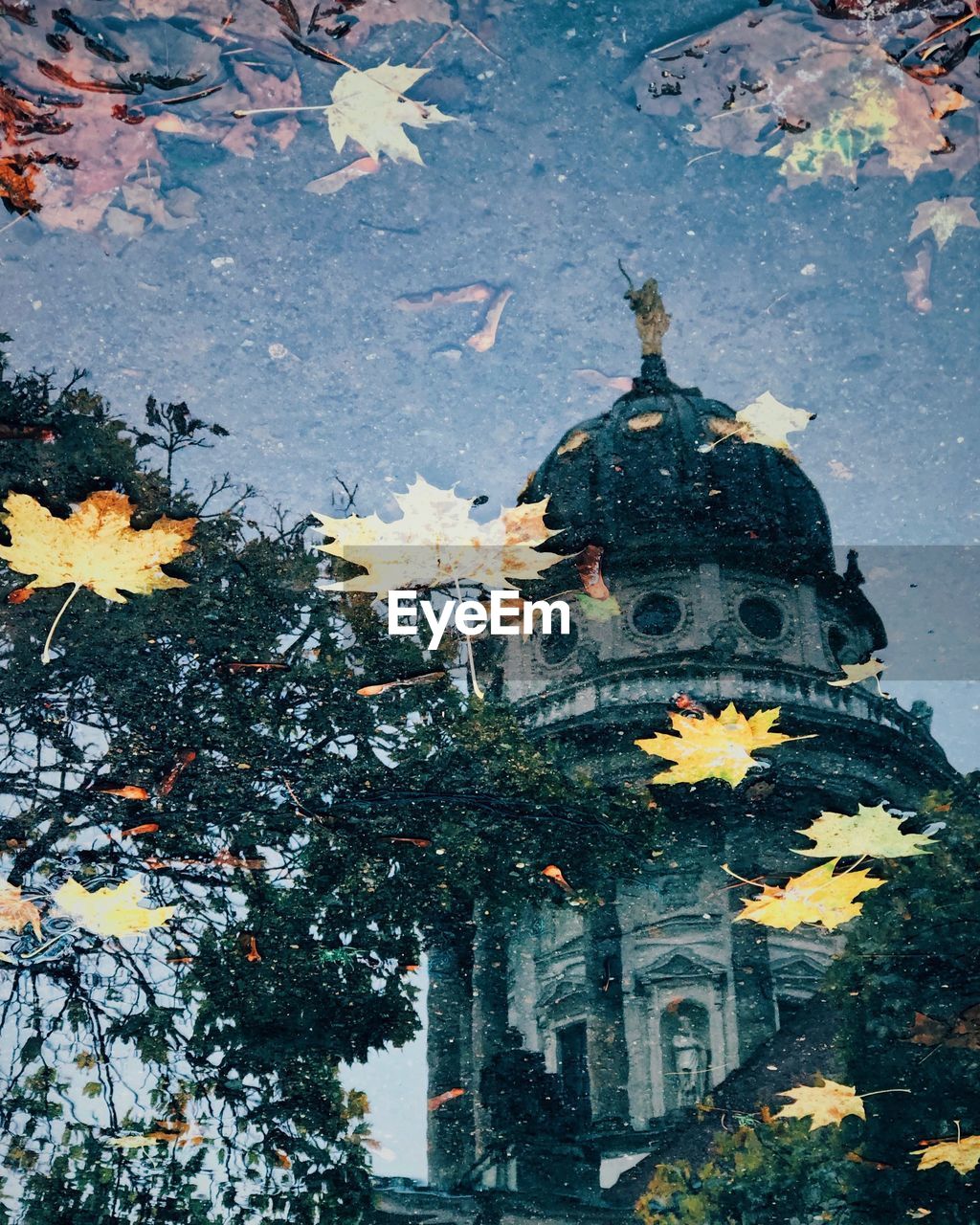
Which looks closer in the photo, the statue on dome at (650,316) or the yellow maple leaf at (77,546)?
the yellow maple leaf at (77,546)

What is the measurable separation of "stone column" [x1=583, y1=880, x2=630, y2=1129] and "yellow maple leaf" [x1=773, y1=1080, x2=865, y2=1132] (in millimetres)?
4027

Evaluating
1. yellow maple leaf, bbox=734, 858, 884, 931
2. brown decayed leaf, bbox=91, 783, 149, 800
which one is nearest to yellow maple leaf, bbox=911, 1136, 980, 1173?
yellow maple leaf, bbox=734, 858, 884, 931

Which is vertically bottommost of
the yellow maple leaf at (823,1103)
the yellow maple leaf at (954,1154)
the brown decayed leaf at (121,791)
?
the yellow maple leaf at (954,1154)

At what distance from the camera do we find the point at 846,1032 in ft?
41.9

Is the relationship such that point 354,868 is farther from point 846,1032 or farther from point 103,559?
point 846,1032

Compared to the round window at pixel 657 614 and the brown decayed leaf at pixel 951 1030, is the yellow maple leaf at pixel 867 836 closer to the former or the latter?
the brown decayed leaf at pixel 951 1030

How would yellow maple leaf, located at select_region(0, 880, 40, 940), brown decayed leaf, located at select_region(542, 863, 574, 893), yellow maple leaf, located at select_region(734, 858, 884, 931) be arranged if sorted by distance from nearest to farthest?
yellow maple leaf, located at select_region(0, 880, 40, 940) → brown decayed leaf, located at select_region(542, 863, 574, 893) → yellow maple leaf, located at select_region(734, 858, 884, 931)

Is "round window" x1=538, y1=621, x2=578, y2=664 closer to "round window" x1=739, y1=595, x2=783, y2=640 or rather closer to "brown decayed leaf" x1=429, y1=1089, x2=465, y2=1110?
"round window" x1=739, y1=595, x2=783, y2=640

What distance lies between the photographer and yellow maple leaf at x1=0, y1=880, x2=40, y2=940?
5.53m

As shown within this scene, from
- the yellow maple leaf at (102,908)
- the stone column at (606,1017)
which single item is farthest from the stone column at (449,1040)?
the yellow maple leaf at (102,908)

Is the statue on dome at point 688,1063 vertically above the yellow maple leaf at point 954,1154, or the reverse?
the statue on dome at point 688,1063

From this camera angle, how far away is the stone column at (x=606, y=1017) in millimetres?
20344

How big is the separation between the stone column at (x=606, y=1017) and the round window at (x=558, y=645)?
17.0ft

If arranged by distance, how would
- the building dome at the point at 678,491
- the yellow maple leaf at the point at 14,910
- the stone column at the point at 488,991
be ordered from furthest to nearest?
the building dome at the point at 678,491 → the stone column at the point at 488,991 → the yellow maple leaf at the point at 14,910
